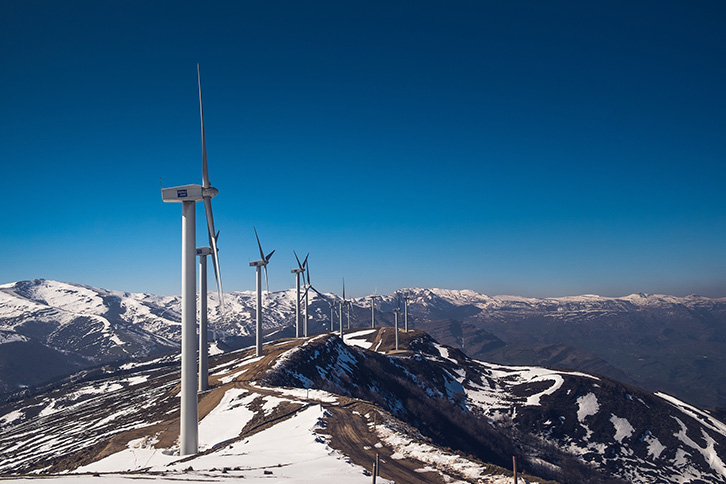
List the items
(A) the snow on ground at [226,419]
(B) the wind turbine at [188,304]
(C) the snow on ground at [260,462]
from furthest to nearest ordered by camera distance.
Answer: (A) the snow on ground at [226,419], (B) the wind turbine at [188,304], (C) the snow on ground at [260,462]

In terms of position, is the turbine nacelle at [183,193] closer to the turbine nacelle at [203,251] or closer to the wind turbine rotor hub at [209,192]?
the wind turbine rotor hub at [209,192]

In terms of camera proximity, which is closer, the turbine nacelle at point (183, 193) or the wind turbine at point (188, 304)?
the wind turbine at point (188, 304)

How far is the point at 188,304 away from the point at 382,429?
88.5ft

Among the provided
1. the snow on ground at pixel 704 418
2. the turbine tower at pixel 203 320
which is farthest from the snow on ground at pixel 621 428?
the turbine tower at pixel 203 320

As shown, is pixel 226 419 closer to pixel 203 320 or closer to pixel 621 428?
pixel 203 320

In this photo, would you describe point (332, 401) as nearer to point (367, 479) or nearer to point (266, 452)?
point (266, 452)

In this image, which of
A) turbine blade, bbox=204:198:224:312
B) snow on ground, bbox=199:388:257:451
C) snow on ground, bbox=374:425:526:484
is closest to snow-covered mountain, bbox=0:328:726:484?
snow on ground, bbox=374:425:526:484

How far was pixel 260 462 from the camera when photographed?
3925cm

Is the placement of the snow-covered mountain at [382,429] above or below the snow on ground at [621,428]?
above

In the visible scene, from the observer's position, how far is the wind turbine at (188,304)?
41.6 metres

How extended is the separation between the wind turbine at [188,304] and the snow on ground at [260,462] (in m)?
3.07

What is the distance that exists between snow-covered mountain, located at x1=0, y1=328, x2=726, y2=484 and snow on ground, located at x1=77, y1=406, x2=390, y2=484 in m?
0.22

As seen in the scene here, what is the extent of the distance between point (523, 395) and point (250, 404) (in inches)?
4660

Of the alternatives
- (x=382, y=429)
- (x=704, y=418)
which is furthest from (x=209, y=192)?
(x=704, y=418)
